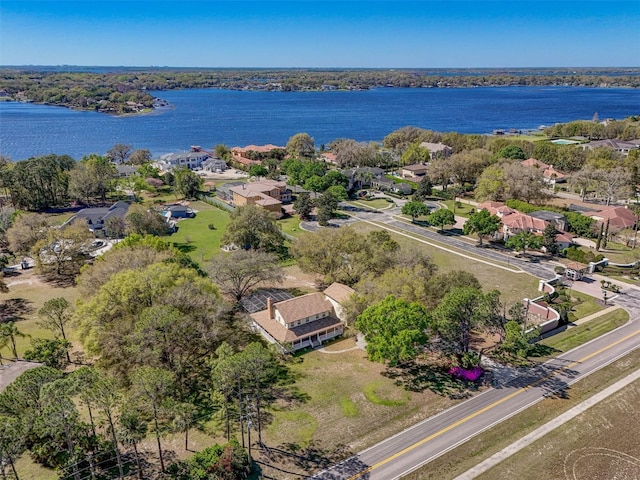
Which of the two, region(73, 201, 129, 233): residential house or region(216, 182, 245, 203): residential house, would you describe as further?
region(216, 182, 245, 203): residential house

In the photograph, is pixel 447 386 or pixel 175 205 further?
pixel 175 205

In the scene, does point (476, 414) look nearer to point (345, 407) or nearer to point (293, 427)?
point (345, 407)

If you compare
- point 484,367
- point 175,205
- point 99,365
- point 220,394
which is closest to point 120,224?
point 175,205

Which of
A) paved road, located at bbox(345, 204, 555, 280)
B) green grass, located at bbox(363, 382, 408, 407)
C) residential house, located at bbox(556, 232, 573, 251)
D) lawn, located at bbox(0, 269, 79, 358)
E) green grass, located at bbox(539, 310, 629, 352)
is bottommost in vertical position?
lawn, located at bbox(0, 269, 79, 358)

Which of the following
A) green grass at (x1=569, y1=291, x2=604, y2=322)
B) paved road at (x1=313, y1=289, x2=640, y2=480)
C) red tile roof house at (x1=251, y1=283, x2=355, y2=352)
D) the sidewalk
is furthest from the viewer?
green grass at (x1=569, y1=291, x2=604, y2=322)

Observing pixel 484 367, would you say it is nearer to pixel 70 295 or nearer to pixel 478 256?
pixel 478 256

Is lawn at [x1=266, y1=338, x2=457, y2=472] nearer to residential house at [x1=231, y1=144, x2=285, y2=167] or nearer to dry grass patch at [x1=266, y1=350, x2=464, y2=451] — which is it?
dry grass patch at [x1=266, y1=350, x2=464, y2=451]

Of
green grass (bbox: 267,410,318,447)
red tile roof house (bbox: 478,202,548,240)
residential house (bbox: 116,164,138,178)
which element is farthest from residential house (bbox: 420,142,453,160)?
green grass (bbox: 267,410,318,447)
